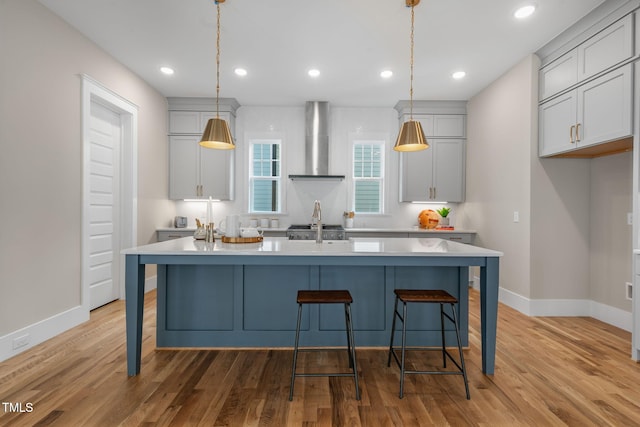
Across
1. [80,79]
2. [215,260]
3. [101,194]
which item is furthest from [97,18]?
[215,260]

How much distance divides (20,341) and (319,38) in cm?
372

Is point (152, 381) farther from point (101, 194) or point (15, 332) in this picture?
point (101, 194)

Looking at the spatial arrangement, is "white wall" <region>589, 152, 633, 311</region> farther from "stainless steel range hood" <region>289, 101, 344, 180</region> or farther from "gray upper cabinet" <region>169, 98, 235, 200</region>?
"gray upper cabinet" <region>169, 98, 235, 200</region>

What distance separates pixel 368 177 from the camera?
5.60m

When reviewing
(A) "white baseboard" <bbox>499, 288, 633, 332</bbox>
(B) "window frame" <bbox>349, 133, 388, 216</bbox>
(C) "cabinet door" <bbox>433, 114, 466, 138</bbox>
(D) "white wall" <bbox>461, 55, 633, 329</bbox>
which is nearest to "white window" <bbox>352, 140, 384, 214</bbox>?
(B) "window frame" <bbox>349, 133, 388, 216</bbox>

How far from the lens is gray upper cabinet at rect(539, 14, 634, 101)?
272 centimetres

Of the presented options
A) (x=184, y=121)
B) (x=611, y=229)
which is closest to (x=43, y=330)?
(x=184, y=121)

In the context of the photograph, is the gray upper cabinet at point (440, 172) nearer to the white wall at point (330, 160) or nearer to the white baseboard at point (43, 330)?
→ the white wall at point (330, 160)

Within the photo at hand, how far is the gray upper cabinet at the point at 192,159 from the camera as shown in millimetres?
5148

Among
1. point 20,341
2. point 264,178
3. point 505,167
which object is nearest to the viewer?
point 20,341

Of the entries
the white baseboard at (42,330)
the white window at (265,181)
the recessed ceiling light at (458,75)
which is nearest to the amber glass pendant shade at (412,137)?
the recessed ceiling light at (458,75)

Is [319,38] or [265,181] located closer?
[319,38]

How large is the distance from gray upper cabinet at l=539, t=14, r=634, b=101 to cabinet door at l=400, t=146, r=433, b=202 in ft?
5.96

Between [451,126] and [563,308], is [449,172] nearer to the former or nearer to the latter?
[451,126]
